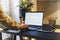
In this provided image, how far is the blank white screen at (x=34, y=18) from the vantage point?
2.25 meters

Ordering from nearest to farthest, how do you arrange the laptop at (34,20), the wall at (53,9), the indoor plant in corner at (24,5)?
the laptop at (34,20), the indoor plant in corner at (24,5), the wall at (53,9)

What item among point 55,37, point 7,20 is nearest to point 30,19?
point 7,20

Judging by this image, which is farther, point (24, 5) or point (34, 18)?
point (24, 5)

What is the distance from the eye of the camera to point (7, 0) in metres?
2.73

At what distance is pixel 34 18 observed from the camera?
2.32m

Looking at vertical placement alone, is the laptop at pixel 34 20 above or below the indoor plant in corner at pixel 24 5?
below

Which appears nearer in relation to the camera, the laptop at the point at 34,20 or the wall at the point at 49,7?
the laptop at the point at 34,20

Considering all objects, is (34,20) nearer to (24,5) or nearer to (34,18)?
(34,18)

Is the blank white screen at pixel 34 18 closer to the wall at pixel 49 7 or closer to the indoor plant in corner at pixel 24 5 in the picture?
the indoor plant in corner at pixel 24 5

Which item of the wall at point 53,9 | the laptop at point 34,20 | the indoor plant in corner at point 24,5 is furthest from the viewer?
the wall at point 53,9

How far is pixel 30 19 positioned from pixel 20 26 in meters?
0.37

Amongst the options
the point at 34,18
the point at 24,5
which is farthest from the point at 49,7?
the point at 34,18

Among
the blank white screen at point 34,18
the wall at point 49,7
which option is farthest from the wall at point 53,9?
the blank white screen at point 34,18

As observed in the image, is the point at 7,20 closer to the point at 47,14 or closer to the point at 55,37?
the point at 55,37
